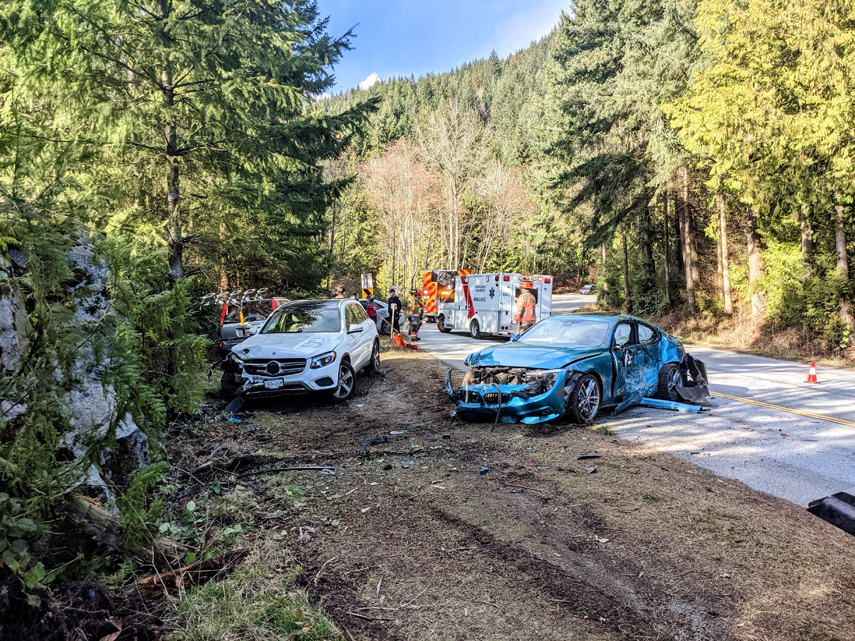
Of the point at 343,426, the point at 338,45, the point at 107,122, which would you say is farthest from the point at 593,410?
the point at 338,45

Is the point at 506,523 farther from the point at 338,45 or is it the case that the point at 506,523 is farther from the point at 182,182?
the point at 338,45

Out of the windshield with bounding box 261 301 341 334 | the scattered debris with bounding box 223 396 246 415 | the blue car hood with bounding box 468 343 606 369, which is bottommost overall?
the scattered debris with bounding box 223 396 246 415

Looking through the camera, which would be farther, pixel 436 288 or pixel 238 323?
pixel 436 288

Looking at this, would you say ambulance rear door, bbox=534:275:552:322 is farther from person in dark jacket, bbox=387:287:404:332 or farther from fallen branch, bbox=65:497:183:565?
fallen branch, bbox=65:497:183:565

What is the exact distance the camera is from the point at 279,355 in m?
9.16

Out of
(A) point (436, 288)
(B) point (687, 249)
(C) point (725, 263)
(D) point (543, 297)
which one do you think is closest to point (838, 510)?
(D) point (543, 297)

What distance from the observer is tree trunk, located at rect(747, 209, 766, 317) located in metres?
19.1

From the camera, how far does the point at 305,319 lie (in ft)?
35.1

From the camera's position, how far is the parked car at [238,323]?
14.1 metres

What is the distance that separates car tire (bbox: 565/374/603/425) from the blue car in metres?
0.01

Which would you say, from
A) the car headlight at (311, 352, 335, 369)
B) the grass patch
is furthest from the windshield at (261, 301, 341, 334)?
the grass patch

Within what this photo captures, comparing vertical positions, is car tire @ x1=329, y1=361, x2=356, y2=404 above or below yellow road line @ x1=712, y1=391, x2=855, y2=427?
above

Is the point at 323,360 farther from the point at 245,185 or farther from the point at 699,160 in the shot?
the point at 699,160

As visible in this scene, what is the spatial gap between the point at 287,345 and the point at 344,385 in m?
1.28
